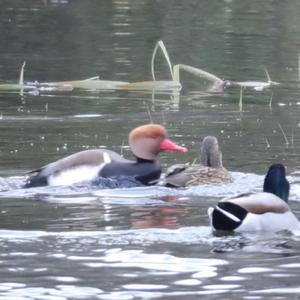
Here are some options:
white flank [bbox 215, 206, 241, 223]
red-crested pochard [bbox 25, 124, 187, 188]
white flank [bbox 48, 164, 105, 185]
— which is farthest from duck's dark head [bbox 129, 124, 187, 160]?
white flank [bbox 215, 206, 241, 223]

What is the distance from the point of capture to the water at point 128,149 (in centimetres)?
910

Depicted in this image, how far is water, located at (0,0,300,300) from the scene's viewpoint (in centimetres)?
910

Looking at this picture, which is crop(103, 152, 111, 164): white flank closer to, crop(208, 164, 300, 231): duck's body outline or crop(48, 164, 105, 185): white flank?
crop(48, 164, 105, 185): white flank

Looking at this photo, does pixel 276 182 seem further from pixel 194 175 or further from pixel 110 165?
pixel 110 165

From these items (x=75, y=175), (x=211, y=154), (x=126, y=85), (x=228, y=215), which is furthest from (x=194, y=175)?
(x=126, y=85)

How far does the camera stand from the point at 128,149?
15438 mm

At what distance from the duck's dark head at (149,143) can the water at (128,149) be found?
0.77 m

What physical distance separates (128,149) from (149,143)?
161 centimetres

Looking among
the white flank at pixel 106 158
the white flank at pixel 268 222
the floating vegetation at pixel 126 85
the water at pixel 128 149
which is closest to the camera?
the water at pixel 128 149

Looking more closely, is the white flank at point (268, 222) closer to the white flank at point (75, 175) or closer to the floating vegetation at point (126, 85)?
the white flank at point (75, 175)

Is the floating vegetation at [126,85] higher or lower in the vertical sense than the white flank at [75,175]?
lower

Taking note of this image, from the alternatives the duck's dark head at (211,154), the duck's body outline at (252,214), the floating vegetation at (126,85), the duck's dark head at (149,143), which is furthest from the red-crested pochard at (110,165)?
the floating vegetation at (126,85)

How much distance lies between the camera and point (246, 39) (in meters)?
28.6

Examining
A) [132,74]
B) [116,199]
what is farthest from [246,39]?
[116,199]
